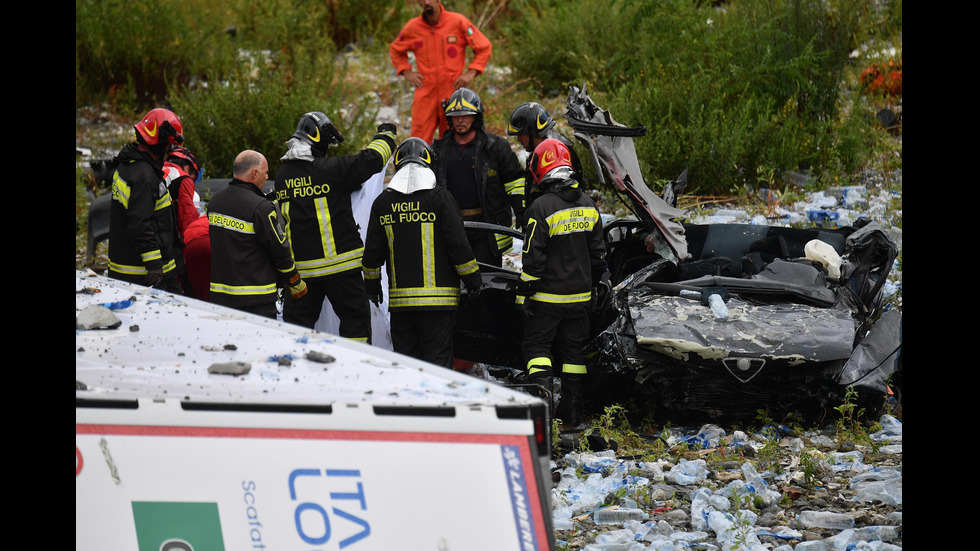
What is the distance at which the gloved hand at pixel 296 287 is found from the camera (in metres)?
5.54

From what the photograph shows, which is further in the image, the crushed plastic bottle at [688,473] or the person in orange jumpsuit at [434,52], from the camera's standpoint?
the person in orange jumpsuit at [434,52]

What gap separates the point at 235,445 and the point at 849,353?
339 centimetres

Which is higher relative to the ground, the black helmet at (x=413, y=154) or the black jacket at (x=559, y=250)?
the black helmet at (x=413, y=154)

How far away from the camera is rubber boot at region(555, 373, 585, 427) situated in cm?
535

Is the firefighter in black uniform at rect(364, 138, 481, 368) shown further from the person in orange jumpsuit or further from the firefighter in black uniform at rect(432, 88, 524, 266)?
the person in orange jumpsuit

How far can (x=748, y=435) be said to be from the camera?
5.04 meters

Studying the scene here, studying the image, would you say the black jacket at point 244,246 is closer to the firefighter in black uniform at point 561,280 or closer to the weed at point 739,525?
the firefighter in black uniform at point 561,280

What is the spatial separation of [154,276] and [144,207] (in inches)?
18.9

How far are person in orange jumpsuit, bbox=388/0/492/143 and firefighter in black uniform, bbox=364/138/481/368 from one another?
383cm

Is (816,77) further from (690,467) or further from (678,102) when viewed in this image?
(690,467)

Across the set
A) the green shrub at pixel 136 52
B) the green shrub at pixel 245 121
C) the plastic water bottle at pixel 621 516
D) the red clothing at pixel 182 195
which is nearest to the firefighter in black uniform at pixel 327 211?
the red clothing at pixel 182 195

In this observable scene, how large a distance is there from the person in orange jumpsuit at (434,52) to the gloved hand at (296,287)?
3.74 m

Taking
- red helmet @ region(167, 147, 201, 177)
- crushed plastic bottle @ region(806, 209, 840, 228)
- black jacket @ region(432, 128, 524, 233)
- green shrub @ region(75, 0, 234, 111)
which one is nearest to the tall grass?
crushed plastic bottle @ region(806, 209, 840, 228)
